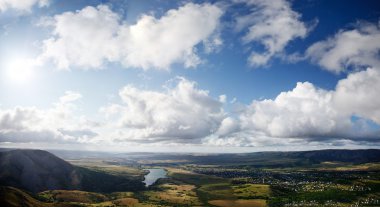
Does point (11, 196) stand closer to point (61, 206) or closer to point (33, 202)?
point (33, 202)

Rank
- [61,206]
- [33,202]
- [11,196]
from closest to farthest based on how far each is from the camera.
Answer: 1. [11,196]
2. [33,202]
3. [61,206]

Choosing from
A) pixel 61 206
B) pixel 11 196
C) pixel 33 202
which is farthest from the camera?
pixel 61 206

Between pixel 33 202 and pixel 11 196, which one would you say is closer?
pixel 11 196

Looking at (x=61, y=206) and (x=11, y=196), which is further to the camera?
(x=61, y=206)

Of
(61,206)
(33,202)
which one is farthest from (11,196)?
(61,206)
